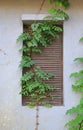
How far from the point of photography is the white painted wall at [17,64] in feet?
15.5

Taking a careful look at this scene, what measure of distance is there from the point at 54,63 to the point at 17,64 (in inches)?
25.6

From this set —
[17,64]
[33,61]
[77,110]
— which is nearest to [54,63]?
[33,61]

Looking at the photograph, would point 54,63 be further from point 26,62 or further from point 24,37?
point 24,37

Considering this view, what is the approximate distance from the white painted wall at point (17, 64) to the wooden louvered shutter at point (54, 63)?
13 centimetres

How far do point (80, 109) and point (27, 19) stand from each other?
177cm

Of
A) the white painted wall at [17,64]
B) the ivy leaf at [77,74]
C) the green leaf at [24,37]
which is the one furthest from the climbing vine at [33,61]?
the ivy leaf at [77,74]

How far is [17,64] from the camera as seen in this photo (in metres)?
4.79

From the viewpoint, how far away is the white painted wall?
15.5 feet

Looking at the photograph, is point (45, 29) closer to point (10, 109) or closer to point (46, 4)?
point (46, 4)

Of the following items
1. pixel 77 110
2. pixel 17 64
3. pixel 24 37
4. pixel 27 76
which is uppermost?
pixel 24 37

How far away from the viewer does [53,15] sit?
189 inches

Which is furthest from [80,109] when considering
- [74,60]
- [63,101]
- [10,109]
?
[10,109]

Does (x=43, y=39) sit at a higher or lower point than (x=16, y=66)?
higher

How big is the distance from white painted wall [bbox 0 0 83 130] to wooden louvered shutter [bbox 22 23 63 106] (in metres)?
0.13
